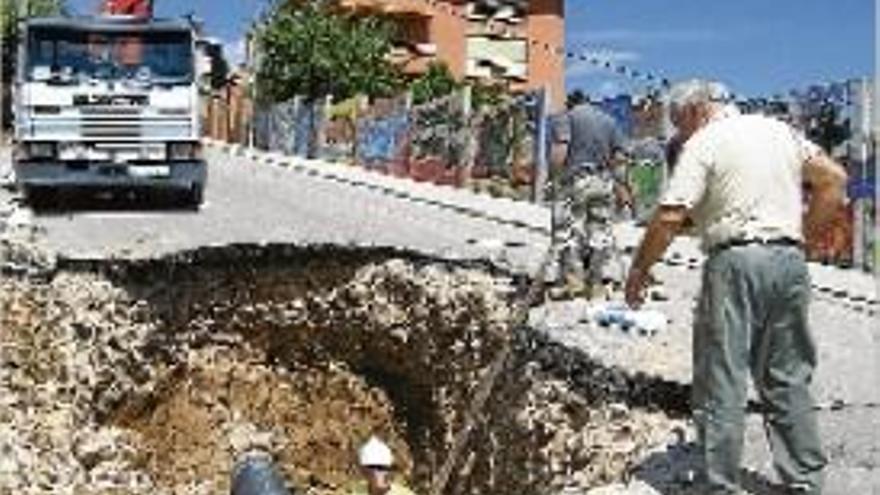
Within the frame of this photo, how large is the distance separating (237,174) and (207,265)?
18041 mm

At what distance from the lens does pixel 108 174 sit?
Answer: 20203mm

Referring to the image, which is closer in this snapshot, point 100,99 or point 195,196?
point 100,99

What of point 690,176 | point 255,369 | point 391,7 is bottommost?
point 255,369

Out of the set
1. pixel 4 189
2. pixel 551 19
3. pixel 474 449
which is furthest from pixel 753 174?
pixel 551 19

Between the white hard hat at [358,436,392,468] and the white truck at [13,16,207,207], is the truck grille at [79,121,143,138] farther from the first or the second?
the white hard hat at [358,436,392,468]

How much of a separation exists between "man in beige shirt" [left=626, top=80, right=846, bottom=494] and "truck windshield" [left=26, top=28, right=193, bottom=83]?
13436mm

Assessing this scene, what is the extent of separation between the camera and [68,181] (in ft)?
64.9

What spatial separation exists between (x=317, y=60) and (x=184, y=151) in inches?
1584

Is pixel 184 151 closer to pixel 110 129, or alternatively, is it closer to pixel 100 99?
pixel 110 129

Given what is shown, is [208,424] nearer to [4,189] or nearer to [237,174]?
[4,189]

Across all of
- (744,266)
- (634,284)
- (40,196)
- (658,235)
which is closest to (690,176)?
(658,235)

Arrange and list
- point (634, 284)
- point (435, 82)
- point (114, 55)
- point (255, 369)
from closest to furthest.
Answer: point (634, 284)
point (255, 369)
point (114, 55)
point (435, 82)

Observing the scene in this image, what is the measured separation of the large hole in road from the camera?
42.0 feet

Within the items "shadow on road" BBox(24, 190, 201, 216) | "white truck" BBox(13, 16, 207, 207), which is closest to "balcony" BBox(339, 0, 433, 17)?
"shadow on road" BBox(24, 190, 201, 216)
